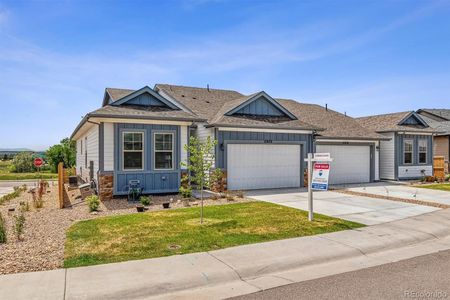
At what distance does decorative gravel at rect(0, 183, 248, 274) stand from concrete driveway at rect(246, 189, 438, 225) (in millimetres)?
1886

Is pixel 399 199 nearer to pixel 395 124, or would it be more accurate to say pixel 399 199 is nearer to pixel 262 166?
pixel 262 166

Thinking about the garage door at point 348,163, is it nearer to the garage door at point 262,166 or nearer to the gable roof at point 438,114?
the garage door at point 262,166

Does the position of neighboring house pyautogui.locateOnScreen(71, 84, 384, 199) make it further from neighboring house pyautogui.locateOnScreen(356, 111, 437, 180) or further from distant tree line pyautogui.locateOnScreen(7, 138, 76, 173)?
distant tree line pyautogui.locateOnScreen(7, 138, 76, 173)

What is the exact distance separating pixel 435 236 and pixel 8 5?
13057mm

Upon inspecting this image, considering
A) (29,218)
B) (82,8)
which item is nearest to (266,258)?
(29,218)

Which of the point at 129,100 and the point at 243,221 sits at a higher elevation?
the point at 129,100

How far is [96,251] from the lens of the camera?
6.66m

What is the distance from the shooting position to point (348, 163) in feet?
66.6

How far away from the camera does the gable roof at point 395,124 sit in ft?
71.6

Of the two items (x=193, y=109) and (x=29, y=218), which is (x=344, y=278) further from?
(x=193, y=109)

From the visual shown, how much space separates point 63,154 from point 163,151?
2695 centimetres

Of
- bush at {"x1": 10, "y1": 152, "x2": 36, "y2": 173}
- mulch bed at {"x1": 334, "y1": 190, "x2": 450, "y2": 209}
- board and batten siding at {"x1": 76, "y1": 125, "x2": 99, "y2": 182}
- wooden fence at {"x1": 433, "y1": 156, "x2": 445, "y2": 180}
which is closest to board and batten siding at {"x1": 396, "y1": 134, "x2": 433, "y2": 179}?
wooden fence at {"x1": 433, "y1": 156, "x2": 445, "y2": 180}

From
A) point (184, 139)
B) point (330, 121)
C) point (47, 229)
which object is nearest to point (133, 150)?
point (184, 139)

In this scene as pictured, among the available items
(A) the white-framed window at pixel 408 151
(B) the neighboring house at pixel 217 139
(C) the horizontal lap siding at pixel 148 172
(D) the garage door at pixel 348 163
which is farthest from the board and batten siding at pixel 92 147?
(A) the white-framed window at pixel 408 151
